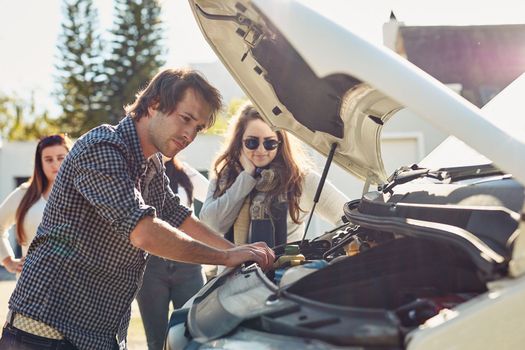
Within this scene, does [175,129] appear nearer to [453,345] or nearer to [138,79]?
[453,345]

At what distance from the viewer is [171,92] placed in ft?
10.3

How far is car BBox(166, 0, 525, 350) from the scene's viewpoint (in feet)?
6.36

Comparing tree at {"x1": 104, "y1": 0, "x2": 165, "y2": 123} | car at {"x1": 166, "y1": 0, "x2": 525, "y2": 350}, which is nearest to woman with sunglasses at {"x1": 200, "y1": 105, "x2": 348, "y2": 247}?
car at {"x1": 166, "y1": 0, "x2": 525, "y2": 350}

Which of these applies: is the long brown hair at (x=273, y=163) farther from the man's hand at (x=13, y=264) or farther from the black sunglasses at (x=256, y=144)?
the man's hand at (x=13, y=264)

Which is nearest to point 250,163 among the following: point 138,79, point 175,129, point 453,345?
point 175,129

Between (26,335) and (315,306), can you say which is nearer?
(315,306)

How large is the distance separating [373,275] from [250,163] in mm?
2061

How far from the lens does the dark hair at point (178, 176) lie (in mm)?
5094

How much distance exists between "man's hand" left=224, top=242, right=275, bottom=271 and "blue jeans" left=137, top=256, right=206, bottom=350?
1660 mm

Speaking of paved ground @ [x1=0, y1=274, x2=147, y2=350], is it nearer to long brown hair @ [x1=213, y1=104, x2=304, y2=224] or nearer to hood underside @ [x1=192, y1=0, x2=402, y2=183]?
long brown hair @ [x1=213, y1=104, x2=304, y2=224]

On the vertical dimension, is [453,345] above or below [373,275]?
above

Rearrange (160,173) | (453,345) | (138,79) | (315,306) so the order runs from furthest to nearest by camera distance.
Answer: (138,79), (160,173), (315,306), (453,345)

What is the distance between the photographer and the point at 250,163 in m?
4.38

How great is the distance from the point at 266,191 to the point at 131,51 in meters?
33.8
